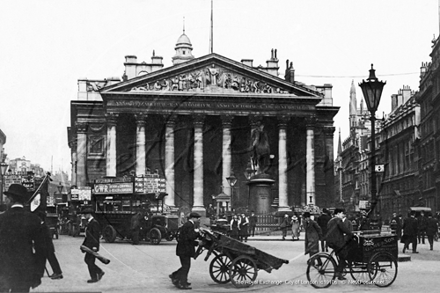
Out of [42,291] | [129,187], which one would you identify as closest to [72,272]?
[42,291]

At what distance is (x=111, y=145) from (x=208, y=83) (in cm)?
1052

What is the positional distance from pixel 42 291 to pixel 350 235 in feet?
21.1

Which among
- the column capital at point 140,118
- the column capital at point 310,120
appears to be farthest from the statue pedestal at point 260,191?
the column capital at point 310,120

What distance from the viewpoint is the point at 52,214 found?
36938 mm

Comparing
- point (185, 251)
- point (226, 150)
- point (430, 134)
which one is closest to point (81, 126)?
point (226, 150)

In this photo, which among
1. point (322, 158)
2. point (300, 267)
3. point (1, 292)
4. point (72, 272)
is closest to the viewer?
point (1, 292)

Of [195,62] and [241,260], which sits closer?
[241,260]

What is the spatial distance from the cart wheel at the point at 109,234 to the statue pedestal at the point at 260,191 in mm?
8838

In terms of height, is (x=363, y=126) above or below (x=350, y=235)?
above

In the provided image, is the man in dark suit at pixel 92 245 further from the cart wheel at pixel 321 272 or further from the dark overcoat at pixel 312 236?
the dark overcoat at pixel 312 236

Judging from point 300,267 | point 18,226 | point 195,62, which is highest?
point 195,62

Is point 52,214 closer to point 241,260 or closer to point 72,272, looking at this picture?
point 72,272

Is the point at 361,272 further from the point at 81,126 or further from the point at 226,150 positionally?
the point at 81,126

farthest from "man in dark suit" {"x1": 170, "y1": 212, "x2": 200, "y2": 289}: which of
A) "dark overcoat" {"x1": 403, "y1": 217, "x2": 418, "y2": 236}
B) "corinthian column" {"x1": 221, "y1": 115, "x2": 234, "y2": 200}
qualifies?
"corinthian column" {"x1": 221, "y1": 115, "x2": 234, "y2": 200}
